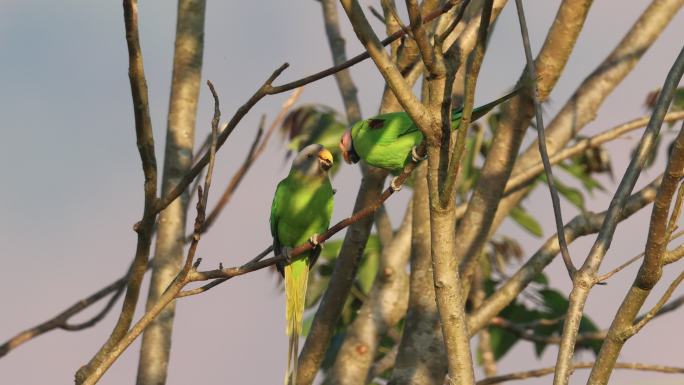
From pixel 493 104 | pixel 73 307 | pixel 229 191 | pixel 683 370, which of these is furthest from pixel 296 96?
pixel 683 370

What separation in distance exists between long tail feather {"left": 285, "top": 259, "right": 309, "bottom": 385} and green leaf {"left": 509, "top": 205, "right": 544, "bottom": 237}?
3.16 m

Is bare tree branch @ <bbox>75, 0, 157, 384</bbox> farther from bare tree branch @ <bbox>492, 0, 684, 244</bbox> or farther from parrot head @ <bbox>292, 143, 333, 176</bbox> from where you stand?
bare tree branch @ <bbox>492, 0, 684, 244</bbox>

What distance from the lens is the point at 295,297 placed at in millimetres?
5223

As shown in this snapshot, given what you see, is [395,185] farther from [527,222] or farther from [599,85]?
[527,222]

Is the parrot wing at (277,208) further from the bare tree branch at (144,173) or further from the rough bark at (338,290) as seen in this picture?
the bare tree branch at (144,173)

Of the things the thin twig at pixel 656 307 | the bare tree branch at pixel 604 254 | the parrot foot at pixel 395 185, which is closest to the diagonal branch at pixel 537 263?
the parrot foot at pixel 395 185

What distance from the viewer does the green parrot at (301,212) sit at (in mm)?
5285

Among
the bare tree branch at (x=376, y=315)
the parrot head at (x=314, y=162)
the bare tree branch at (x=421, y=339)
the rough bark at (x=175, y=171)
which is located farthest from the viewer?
the parrot head at (x=314, y=162)

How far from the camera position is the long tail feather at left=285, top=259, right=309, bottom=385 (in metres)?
4.95

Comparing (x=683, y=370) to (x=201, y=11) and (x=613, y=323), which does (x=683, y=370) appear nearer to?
(x=613, y=323)

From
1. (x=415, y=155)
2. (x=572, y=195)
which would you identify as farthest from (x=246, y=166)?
(x=572, y=195)

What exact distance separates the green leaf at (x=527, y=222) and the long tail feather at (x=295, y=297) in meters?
3.16

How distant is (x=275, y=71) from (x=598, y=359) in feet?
4.57

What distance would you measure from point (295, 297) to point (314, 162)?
79 cm
